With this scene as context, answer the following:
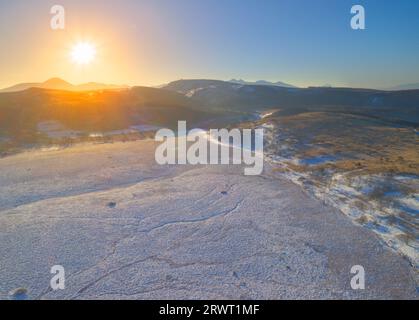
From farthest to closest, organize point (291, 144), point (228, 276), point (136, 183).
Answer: point (291, 144)
point (136, 183)
point (228, 276)

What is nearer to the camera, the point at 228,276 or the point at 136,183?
the point at 228,276

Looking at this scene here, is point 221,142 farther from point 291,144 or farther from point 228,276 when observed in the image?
point 228,276
